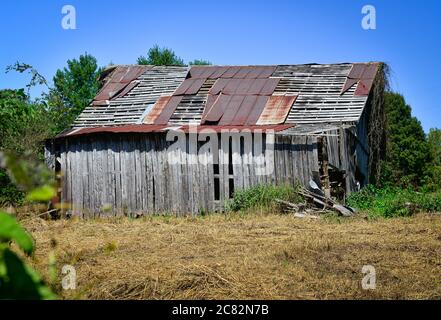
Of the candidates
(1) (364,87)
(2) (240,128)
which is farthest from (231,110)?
(1) (364,87)

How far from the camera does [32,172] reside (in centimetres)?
117

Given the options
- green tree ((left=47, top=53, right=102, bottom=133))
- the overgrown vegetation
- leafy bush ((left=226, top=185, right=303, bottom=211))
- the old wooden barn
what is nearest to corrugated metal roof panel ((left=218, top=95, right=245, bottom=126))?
the old wooden barn

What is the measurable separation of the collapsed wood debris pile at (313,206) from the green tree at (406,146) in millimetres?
17729

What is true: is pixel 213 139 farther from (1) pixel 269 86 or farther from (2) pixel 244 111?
(1) pixel 269 86

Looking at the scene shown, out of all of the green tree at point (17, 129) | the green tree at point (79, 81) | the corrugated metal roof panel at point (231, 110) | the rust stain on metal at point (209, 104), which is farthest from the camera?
the green tree at point (79, 81)

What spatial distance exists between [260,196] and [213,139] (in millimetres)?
2407

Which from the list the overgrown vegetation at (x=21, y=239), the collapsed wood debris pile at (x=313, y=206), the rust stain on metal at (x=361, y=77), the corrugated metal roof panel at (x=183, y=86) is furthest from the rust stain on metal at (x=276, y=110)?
the overgrown vegetation at (x=21, y=239)

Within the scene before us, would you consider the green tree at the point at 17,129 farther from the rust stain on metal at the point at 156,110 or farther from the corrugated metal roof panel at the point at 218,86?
the corrugated metal roof panel at the point at 218,86

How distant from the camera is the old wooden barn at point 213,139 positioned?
53.7ft

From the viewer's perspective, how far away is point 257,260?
740 centimetres

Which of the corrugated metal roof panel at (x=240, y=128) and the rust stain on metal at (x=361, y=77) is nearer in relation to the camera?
the corrugated metal roof panel at (x=240, y=128)

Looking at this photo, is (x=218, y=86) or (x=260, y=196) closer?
(x=260, y=196)

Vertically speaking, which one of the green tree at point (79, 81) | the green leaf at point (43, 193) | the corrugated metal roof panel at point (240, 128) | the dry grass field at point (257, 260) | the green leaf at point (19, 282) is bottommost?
the dry grass field at point (257, 260)
